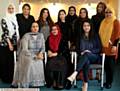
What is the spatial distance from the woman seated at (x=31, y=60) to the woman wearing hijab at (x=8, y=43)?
7.5 inches

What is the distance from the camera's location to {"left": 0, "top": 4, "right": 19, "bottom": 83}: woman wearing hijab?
548 centimetres

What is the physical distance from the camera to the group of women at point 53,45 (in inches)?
210

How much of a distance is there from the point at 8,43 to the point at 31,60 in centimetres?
53

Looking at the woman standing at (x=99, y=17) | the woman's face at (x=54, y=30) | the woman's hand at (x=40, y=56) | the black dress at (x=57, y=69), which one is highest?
the woman standing at (x=99, y=17)

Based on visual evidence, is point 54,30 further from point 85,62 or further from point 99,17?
point 99,17

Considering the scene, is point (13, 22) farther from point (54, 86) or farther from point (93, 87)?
point (93, 87)

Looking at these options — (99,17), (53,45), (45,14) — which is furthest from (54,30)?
(99,17)

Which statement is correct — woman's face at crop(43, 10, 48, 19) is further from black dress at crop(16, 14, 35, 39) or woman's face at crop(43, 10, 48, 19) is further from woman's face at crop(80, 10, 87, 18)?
→ woman's face at crop(80, 10, 87, 18)

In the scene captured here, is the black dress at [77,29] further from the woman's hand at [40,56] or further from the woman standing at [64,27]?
the woman's hand at [40,56]

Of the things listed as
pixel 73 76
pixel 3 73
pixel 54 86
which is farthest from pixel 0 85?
pixel 73 76

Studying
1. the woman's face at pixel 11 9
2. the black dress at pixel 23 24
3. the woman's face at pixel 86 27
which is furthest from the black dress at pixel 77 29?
the woman's face at pixel 11 9

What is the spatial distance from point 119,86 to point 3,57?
2.12 meters

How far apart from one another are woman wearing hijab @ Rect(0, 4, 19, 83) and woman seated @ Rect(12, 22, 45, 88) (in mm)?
191

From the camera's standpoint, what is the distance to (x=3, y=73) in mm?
5875
